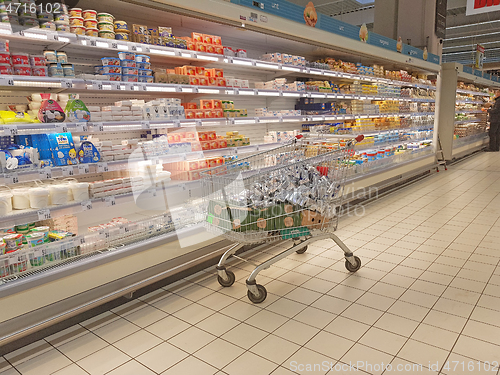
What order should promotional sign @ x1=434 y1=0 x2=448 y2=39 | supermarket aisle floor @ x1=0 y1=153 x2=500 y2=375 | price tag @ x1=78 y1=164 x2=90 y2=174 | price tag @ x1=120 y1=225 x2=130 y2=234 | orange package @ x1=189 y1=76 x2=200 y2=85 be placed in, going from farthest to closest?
1. promotional sign @ x1=434 y1=0 x2=448 y2=39
2. orange package @ x1=189 y1=76 x2=200 y2=85
3. price tag @ x1=120 y1=225 x2=130 y2=234
4. price tag @ x1=78 y1=164 x2=90 y2=174
5. supermarket aisle floor @ x1=0 y1=153 x2=500 y2=375

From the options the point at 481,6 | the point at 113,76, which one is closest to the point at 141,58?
the point at 113,76

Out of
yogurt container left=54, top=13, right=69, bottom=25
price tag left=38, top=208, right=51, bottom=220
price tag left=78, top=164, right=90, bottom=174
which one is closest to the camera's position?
price tag left=38, top=208, right=51, bottom=220

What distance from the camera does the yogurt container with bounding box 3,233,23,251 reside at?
95.2 inches

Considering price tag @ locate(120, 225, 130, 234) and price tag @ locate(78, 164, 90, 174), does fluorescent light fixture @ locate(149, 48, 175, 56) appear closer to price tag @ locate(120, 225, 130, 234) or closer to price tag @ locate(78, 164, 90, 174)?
price tag @ locate(78, 164, 90, 174)

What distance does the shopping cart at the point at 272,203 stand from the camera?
2709 millimetres

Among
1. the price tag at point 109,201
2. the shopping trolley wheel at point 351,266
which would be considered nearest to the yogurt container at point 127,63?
the price tag at point 109,201

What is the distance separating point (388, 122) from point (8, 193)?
6914 mm

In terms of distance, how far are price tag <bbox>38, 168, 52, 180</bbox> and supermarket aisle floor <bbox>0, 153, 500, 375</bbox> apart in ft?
3.57

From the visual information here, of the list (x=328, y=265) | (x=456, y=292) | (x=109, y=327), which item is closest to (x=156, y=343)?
(x=109, y=327)

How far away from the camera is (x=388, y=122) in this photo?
7.55 meters

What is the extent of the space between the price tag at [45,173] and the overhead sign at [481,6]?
19.9 feet

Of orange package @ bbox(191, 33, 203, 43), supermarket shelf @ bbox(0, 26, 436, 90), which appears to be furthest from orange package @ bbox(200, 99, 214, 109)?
orange package @ bbox(191, 33, 203, 43)

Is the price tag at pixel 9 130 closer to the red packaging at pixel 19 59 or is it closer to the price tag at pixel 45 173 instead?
the price tag at pixel 45 173

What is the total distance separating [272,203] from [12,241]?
1.80 meters
